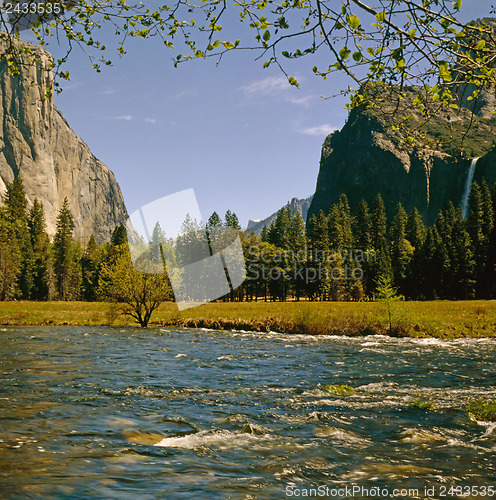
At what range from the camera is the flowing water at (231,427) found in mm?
6223

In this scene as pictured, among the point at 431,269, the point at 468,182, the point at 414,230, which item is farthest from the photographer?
the point at 468,182

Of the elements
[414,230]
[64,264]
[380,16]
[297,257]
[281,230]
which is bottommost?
[380,16]

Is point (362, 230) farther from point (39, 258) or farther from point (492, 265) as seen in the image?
point (39, 258)

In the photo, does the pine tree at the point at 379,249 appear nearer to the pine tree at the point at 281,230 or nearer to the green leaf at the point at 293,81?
the pine tree at the point at 281,230

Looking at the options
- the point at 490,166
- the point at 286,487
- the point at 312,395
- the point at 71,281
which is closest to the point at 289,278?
the point at 71,281

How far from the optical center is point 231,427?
9.04m

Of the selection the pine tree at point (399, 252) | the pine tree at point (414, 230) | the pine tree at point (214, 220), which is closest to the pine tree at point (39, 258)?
the pine tree at point (214, 220)

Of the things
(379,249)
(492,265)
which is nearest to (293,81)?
(492,265)

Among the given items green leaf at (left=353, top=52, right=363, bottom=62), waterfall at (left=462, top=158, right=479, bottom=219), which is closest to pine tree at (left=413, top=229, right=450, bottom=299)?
waterfall at (left=462, top=158, right=479, bottom=219)

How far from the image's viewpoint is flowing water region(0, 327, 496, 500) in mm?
6223

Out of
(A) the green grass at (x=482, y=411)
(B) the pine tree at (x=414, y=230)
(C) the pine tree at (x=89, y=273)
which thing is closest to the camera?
(A) the green grass at (x=482, y=411)

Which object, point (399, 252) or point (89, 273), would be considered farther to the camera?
point (399, 252)

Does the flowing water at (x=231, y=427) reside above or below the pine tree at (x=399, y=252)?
below

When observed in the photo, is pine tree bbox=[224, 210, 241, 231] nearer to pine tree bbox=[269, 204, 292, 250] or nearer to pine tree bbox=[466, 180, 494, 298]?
pine tree bbox=[269, 204, 292, 250]
